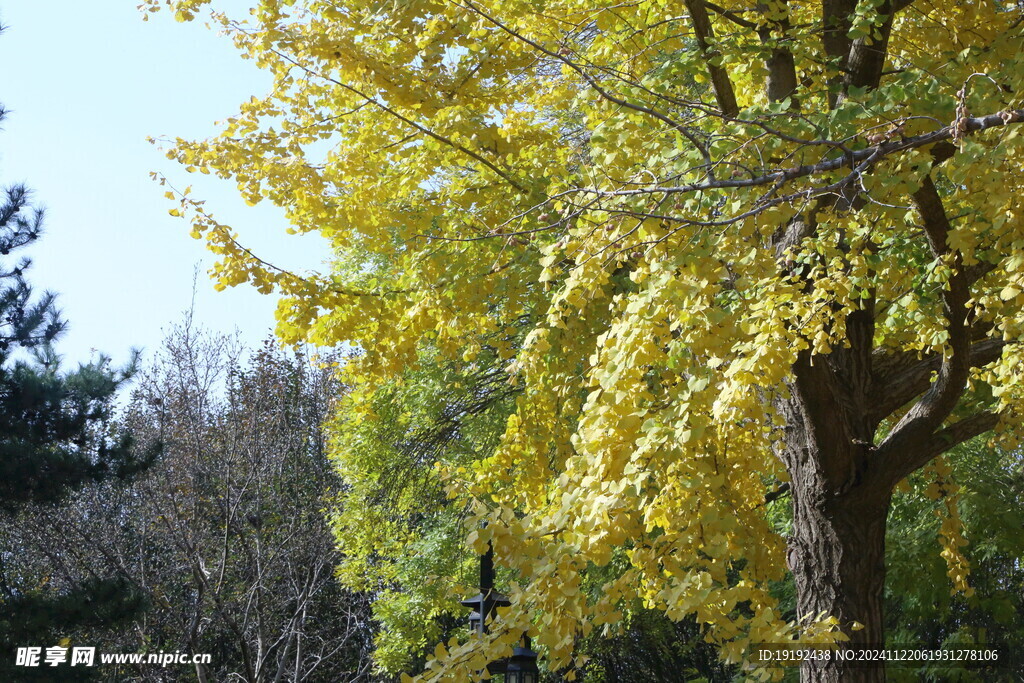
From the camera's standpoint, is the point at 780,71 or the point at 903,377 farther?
the point at 903,377

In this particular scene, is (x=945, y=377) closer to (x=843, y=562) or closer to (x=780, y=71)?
(x=843, y=562)

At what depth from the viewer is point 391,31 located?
476 centimetres

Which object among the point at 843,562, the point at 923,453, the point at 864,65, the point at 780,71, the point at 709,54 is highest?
the point at 780,71

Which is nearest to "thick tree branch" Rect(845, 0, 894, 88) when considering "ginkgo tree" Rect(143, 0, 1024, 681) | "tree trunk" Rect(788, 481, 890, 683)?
"ginkgo tree" Rect(143, 0, 1024, 681)

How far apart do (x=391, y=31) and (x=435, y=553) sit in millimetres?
8404

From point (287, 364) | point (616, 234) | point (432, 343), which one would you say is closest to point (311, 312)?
point (616, 234)

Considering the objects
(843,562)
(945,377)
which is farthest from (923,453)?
(843,562)

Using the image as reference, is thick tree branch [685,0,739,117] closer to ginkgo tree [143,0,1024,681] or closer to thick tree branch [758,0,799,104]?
ginkgo tree [143,0,1024,681]

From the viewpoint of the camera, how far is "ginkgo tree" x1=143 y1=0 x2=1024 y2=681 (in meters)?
3.07

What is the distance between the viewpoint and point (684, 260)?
2994 mm

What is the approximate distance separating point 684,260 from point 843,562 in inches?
88.9

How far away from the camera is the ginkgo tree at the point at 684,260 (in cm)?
307

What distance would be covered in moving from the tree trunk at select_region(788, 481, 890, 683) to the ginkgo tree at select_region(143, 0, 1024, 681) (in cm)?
1

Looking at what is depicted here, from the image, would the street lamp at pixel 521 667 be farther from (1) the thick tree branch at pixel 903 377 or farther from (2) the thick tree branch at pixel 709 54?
(2) the thick tree branch at pixel 709 54
